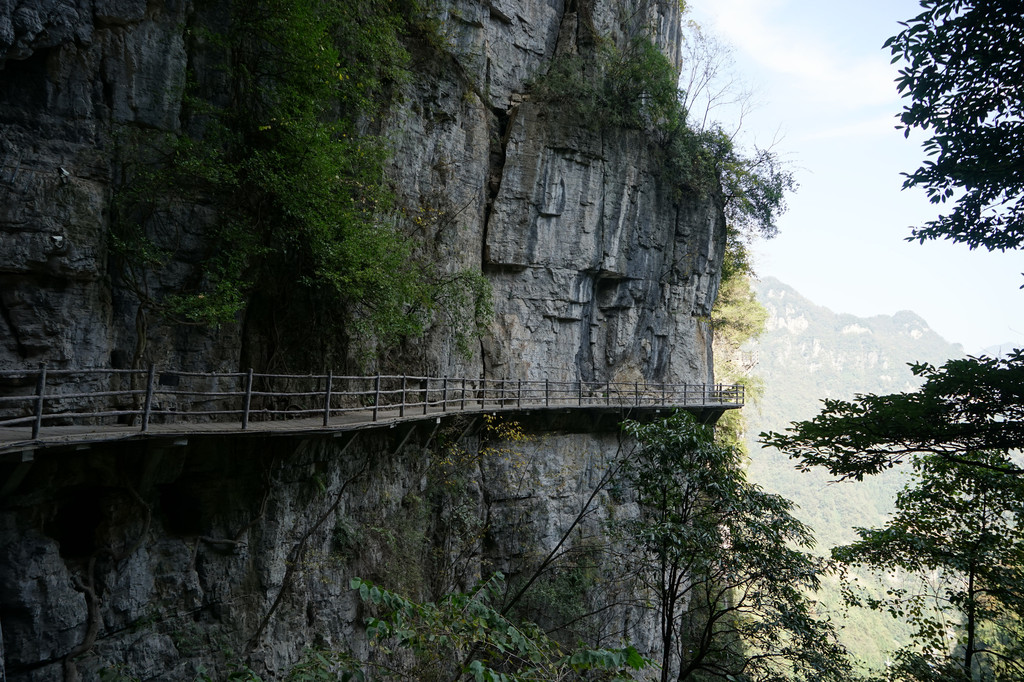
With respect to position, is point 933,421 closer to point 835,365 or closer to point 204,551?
point 204,551

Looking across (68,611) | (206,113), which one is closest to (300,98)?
(206,113)

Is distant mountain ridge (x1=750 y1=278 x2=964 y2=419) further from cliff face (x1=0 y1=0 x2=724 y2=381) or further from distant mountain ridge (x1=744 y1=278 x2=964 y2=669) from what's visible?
cliff face (x1=0 y1=0 x2=724 y2=381)

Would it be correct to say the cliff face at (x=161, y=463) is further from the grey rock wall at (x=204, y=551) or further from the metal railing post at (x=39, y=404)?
the metal railing post at (x=39, y=404)

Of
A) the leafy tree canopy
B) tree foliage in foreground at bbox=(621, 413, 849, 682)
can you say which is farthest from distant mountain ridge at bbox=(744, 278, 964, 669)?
the leafy tree canopy

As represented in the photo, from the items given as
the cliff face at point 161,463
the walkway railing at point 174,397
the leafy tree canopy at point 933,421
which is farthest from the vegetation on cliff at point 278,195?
the leafy tree canopy at point 933,421

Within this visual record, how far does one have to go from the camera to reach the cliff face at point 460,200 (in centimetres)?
873

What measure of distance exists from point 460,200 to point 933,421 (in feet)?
47.6

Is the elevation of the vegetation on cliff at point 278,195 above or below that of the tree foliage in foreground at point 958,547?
above

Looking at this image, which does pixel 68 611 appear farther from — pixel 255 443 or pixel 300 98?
pixel 300 98

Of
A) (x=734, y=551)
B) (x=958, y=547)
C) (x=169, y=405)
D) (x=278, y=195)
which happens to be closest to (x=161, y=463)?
(x=169, y=405)

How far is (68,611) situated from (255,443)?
3334 millimetres

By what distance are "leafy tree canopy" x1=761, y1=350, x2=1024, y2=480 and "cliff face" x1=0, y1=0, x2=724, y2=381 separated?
10080mm

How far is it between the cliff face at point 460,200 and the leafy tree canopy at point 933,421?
10080 millimetres

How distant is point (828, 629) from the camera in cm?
930
